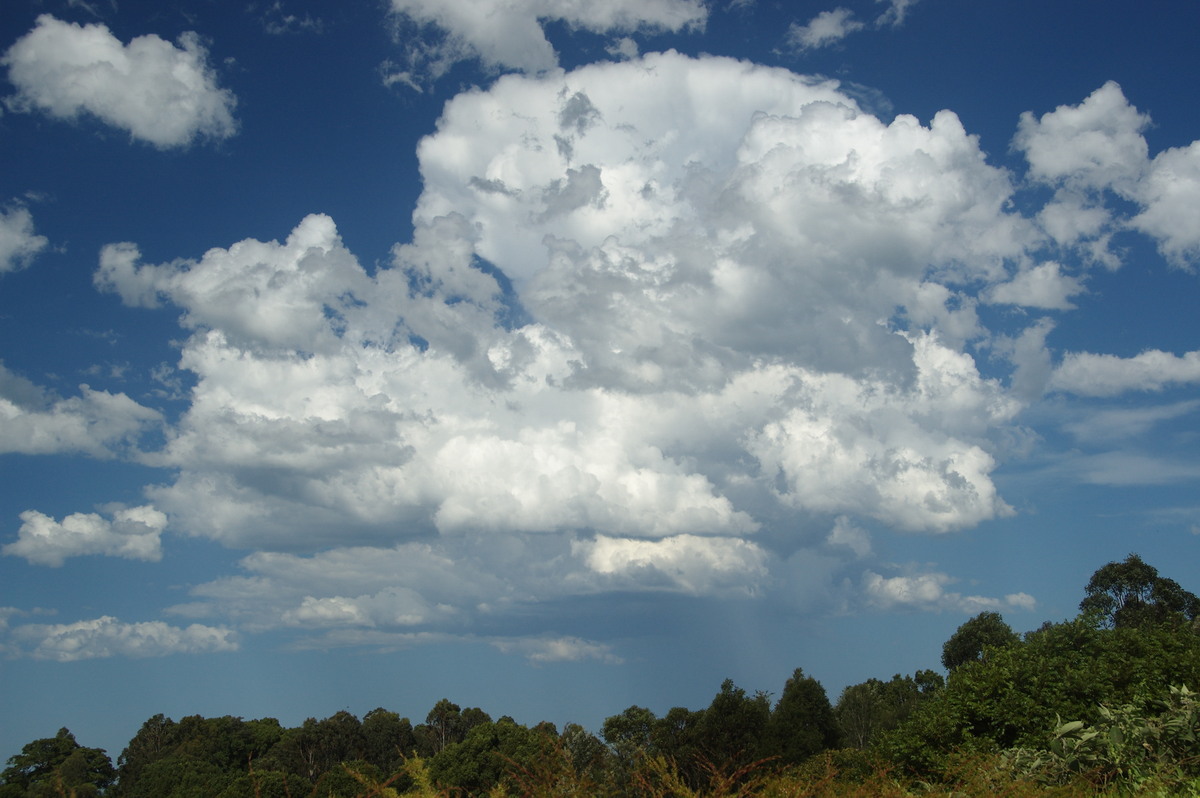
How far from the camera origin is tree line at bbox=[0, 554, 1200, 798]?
11.8 metres

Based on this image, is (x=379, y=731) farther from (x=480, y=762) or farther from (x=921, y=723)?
(x=921, y=723)

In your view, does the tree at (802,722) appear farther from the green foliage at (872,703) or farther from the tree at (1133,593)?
the tree at (1133,593)

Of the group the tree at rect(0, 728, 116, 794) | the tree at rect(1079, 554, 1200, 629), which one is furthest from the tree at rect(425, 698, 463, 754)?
the tree at rect(1079, 554, 1200, 629)

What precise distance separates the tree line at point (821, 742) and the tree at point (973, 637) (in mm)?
199

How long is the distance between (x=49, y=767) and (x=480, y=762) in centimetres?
5370

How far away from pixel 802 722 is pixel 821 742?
246cm

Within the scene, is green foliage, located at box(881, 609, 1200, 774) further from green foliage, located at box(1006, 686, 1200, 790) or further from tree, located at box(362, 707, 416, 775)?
tree, located at box(362, 707, 416, 775)

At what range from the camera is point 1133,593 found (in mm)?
91312

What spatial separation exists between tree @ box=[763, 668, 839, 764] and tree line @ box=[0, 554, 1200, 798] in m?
0.19

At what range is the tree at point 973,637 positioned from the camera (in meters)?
90.1


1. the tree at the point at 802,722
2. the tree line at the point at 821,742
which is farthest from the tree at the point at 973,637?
the tree at the point at 802,722

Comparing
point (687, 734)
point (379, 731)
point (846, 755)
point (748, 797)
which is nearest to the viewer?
point (748, 797)

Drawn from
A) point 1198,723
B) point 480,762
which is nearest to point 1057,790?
point 1198,723

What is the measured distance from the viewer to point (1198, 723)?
49.5ft
